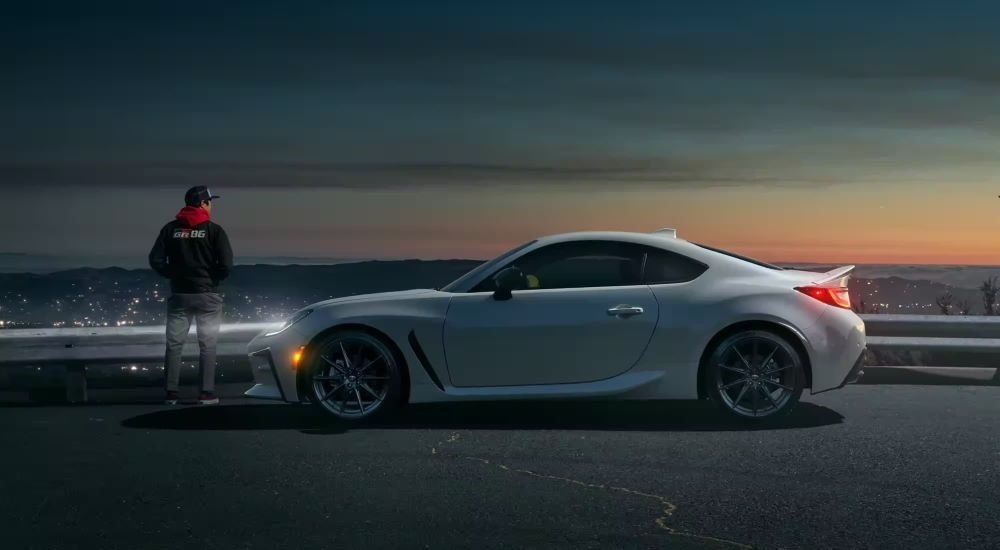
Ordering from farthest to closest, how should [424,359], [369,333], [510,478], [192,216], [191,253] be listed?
[192,216]
[191,253]
[369,333]
[424,359]
[510,478]

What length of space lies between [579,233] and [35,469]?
13.9 ft

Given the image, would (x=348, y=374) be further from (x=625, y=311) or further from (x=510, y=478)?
(x=510, y=478)

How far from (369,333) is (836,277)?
3.57 meters

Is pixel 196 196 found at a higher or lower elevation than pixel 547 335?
higher

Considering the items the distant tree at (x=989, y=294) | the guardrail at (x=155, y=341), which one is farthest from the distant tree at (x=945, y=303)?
the guardrail at (x=155, y=341)

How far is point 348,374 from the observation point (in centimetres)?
923

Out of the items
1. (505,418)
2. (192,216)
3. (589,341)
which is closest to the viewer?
(589,341)

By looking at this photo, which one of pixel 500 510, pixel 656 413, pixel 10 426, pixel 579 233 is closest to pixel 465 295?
pixel 579 233

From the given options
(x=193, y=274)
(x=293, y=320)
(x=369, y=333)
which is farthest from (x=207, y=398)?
(x=369, y=333)

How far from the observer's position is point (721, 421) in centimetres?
926

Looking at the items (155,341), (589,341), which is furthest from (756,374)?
(155,341)

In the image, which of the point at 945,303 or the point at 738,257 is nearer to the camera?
the point at 738,257

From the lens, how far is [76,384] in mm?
11633

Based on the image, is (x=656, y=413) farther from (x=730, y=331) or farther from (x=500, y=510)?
(x=500, y=510)
